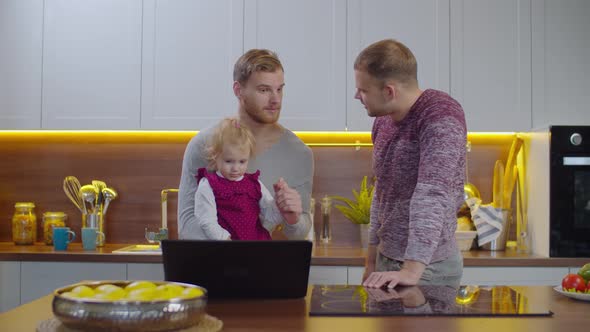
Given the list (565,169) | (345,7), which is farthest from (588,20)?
(345,7)

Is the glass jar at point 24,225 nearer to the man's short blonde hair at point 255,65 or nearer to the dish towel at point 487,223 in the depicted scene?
the man's short blonde hair at point 255,65

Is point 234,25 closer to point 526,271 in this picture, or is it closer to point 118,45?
point 118,45

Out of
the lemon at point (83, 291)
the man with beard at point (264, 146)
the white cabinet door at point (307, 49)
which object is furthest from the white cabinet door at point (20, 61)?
the lemon at point (83, 291)

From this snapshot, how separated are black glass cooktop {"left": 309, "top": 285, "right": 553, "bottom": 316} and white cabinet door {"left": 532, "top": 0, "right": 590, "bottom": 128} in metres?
1.70

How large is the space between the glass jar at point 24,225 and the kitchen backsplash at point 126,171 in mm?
150

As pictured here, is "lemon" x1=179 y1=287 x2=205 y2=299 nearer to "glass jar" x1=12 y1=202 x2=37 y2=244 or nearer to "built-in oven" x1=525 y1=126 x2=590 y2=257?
"built-in oven" x1=525 y1=126 x2=590 y2=257

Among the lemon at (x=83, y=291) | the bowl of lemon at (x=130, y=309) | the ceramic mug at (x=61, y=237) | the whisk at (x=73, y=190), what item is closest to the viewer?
the bowl of lemon at (x=130, y=309)

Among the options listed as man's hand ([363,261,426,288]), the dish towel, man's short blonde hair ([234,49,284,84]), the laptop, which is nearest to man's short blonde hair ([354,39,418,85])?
man's short blonde hair ([234,49,284,84])

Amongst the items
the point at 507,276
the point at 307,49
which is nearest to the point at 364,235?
the point at 507,276

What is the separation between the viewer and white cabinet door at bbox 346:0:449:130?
3334 millimetres

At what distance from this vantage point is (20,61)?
3381 millimetres

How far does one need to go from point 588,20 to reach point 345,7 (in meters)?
1.09

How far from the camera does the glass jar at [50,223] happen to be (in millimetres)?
3520

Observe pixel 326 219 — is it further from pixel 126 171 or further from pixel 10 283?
pixel 10 283
